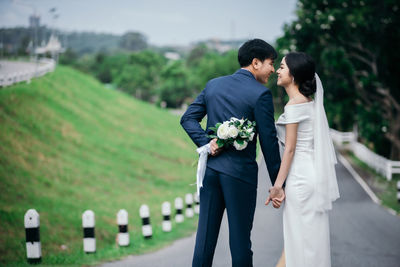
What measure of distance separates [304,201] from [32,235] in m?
4.60

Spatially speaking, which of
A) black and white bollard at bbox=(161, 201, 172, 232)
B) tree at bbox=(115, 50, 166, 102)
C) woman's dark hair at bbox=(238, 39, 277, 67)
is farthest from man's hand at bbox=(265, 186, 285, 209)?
tree at bbox=(115, 50, 166, 102)

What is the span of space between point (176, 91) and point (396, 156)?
264 feet

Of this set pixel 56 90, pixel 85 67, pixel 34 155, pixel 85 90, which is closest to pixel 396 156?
pixel 34 155

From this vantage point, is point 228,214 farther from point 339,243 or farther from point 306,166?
point 339,243

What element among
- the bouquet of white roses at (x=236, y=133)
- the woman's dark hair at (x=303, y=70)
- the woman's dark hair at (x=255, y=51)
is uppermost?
the woman's dark hair at (x=255, y=51)

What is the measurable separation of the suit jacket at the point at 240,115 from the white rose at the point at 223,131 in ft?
0.65

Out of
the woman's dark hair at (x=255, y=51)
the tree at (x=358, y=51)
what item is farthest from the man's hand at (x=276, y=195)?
the tree at (x=358, y=51)

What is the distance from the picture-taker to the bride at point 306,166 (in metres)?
5.49

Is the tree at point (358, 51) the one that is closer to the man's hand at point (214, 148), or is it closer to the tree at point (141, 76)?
the man's hand at point (214, 148)

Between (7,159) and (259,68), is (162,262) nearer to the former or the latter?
(259,68)

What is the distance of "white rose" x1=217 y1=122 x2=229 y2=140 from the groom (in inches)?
6.4

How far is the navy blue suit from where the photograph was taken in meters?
5.07

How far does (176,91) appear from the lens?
359ft

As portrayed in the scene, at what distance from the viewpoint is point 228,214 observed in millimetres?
5133
